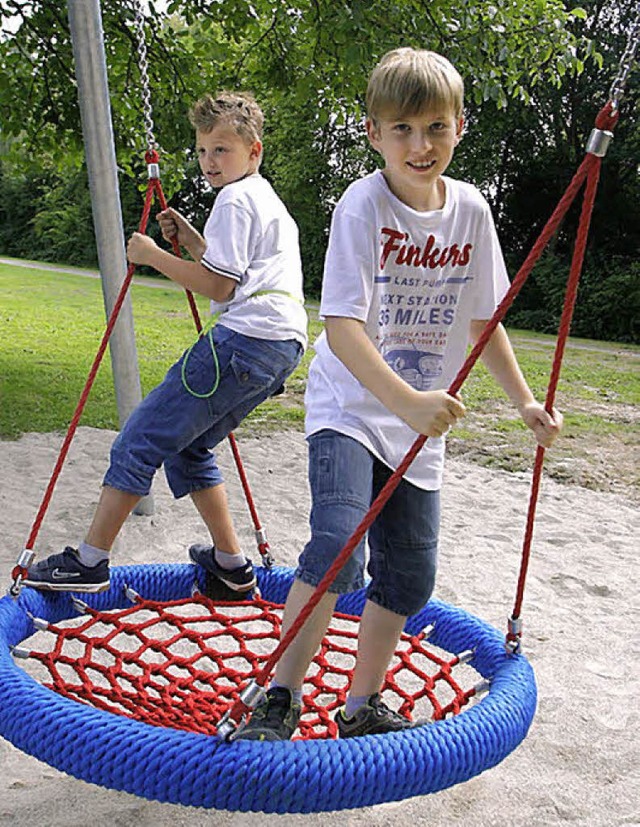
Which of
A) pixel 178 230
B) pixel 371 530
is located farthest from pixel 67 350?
pixel 371 530

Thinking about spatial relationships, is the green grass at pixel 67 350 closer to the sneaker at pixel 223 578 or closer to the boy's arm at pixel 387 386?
the sneaker at pixel 223 578

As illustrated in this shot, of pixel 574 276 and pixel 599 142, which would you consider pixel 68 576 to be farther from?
pixel 599 142

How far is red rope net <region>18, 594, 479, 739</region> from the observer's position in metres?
2.20

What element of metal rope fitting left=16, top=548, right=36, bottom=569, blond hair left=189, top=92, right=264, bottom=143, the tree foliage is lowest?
metal rope fitting left=16, top=548, right=36, bottom=569

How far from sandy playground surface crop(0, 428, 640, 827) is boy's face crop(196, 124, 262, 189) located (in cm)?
152

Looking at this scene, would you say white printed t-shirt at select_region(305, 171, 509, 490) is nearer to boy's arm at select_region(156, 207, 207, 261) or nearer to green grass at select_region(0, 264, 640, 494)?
boy's arm at select_region(156, 207, 207, 261)

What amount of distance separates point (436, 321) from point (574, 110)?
16.0m

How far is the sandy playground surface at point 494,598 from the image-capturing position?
7.22ft

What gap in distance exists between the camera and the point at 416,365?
6.08 feet

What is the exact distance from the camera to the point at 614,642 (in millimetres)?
3271

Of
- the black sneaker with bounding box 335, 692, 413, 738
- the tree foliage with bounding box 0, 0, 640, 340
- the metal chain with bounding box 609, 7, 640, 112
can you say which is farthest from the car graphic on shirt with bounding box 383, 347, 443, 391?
the tree foliage with bounding box 0, 0, 640, 340

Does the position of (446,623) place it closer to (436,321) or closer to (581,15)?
(436,321)

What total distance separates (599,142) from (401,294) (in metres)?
0.45

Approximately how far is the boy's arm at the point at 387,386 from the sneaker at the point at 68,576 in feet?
3.39
